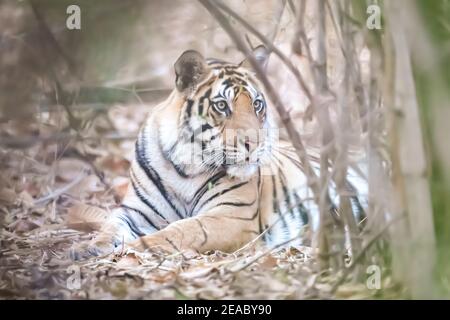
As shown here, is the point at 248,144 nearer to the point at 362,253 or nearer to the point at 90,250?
the point at 362,253

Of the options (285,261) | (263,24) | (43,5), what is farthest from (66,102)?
(285,261)

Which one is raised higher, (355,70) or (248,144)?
(355,70)

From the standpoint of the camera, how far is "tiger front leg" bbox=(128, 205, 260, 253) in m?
3.09

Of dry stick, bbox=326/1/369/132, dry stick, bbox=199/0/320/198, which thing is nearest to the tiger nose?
dry stick, bbox=199/0/320/198

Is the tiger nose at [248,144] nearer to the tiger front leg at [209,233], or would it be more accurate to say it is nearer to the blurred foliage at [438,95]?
the tiger front leg at [209,233]

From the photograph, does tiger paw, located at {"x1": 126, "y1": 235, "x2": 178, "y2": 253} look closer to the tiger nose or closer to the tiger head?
the tiger head

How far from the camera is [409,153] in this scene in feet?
9.37

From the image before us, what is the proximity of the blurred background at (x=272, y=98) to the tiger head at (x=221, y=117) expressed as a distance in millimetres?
Answer: 55

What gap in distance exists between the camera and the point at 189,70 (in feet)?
10.4

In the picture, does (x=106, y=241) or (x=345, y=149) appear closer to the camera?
(x=345, y=149)

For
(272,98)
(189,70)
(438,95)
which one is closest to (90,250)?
(189,70)

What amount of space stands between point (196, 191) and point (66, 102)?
0.61 meters

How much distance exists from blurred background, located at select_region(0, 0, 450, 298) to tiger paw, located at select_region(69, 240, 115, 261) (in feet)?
0.15

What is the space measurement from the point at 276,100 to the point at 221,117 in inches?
9.7
